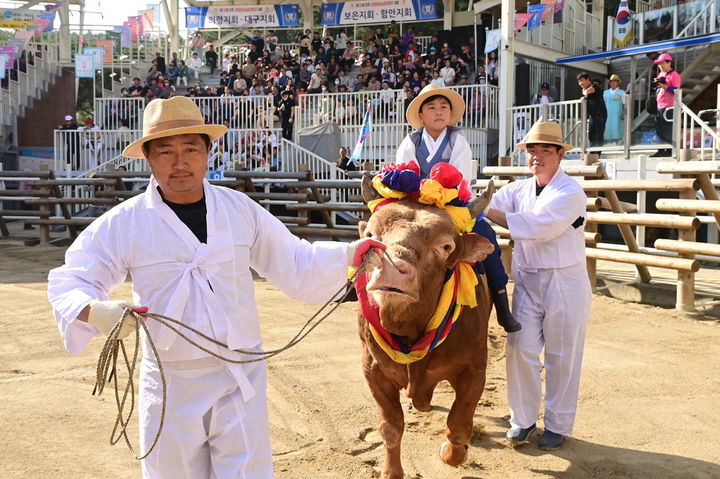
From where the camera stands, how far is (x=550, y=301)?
17.2 ft

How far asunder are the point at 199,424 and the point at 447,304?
1774 millimetres

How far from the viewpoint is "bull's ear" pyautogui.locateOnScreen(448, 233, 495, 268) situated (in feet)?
14.5

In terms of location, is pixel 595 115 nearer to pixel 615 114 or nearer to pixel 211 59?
pixel 615 114

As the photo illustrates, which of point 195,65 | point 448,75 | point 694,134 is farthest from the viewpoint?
point 195,65

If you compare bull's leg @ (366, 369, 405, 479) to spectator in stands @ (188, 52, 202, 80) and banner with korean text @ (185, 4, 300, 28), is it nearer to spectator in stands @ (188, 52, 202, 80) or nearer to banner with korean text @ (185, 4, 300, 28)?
spectator in stands @ (188, 52, 202, 80)

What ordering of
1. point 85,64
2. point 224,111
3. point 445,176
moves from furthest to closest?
point 85,64, point 224,111, point 445,176

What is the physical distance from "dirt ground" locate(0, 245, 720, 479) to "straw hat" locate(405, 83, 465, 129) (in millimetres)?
2297

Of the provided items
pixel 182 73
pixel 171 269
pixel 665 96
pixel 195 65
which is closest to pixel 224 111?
pixel 182 73

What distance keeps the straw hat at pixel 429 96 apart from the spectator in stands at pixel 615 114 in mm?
10779

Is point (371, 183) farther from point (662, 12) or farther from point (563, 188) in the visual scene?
point (662, 12)

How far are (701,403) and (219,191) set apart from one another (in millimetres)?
4567

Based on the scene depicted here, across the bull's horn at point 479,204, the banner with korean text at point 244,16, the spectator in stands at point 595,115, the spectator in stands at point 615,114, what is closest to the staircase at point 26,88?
the banner with korean text at point 244,16

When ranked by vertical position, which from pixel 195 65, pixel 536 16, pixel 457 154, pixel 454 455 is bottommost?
pixel 454 455

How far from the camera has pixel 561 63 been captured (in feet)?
65.7
